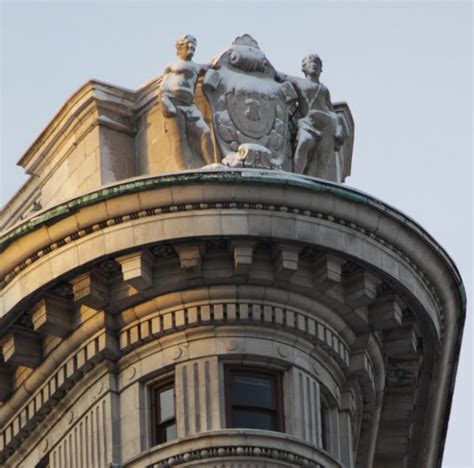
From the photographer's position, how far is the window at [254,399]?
50.5 m

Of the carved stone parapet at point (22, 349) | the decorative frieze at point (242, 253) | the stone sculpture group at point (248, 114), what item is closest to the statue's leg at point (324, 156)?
the stone sculpture group at point (248, 114)

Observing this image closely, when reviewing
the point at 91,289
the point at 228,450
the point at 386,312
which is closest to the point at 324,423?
the point at 386,312

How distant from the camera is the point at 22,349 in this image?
5225cm

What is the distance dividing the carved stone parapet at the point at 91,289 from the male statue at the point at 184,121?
2361 millimetres

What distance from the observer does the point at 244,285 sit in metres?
51.1

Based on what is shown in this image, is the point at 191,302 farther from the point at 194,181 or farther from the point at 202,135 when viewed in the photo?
the point at 202,135

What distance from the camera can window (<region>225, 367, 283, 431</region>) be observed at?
166 ft

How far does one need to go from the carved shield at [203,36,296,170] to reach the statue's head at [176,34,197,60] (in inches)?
18.4

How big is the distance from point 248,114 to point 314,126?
1.22 m

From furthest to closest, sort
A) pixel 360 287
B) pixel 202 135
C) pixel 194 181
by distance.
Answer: pixel 202 135
pixel 360 287
pixel 194 181

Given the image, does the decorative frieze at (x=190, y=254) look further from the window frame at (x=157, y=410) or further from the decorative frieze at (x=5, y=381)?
the decorative frieze at (x=5, y=381)

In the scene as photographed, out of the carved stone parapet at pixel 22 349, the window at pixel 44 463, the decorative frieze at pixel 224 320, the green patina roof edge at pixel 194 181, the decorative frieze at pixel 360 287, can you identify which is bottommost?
the window at pixel 44 463

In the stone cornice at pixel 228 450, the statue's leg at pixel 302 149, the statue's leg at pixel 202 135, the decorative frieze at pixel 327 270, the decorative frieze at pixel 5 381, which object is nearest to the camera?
the stone cornice at pixel 228 450

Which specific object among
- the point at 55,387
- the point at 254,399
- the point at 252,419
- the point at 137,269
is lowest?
the point at 252,419
